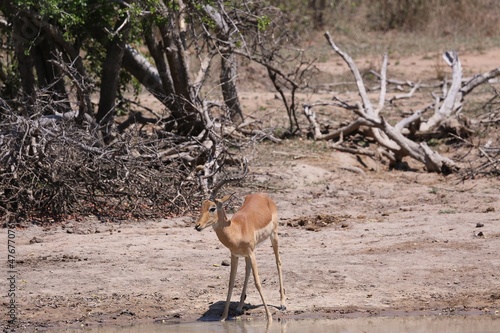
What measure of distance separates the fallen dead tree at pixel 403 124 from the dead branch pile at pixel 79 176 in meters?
3.29

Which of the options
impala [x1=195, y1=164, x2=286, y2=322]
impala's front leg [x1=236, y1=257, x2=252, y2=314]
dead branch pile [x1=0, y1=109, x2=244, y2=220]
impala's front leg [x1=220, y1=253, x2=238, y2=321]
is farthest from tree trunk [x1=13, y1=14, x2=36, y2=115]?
impala's front leg [x1=220, y1=253, x2=238, y2=321]

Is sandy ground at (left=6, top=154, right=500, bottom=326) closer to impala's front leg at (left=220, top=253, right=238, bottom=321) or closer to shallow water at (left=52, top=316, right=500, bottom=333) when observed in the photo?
shallow water at (left=52, top=316, right=500, bottom=333)

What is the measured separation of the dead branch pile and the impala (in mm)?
2670

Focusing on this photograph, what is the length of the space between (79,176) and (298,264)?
294cm

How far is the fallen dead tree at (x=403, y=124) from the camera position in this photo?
12.9 metres

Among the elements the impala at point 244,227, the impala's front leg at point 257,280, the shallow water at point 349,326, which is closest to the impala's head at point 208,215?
the impala at point 244,227

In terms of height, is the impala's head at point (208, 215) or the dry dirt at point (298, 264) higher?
the impala's head at point (208, 215)

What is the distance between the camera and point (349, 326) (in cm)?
742

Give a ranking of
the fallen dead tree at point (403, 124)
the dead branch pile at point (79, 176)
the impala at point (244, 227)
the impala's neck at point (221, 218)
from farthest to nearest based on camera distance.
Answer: the fallen dead tree at point (403, 124), the dead branch pile at point (79, 176), the impala's neck at point (221, 218), the impala at point (244, 227)

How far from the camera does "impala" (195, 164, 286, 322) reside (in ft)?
22.4

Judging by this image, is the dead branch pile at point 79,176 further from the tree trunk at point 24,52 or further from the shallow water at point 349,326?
the shallow water at point 349,326

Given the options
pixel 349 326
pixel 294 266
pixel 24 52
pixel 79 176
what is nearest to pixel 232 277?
pixel 349 326

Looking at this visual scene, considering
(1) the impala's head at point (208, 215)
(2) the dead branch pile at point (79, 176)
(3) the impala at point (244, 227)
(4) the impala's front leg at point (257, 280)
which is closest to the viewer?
(1) the impala's head at point (208, 215)

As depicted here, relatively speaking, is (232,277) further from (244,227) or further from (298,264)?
(298,264)
